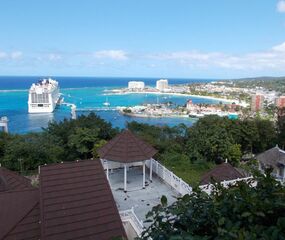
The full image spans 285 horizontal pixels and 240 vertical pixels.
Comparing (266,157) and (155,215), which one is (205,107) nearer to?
(266,157)

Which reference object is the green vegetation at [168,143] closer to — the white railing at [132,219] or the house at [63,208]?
the white railing at [132,219]

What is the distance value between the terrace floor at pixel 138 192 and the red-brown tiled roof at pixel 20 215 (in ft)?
10.9

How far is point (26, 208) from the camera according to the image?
18.1ft

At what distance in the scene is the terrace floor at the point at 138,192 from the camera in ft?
28.4

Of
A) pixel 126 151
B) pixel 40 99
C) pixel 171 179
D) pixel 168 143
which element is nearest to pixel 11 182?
pixel 126 151

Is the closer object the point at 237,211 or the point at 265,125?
the point at 237,211

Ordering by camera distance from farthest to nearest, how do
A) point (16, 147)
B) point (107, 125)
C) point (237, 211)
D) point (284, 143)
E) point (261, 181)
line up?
point (284, 143) < point (107, 125) < point (16, 147) < point (261, 181) < point (237, 211)

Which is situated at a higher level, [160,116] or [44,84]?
[44,84]

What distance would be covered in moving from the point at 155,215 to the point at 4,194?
4.35m

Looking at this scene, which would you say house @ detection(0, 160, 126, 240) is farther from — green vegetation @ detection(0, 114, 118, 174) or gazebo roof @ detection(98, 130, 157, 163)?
green vegetation @ detection(0, 114, 118, 174)

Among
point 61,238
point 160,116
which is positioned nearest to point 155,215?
point 61,238

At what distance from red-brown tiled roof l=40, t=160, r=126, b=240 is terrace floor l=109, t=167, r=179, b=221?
2391mm

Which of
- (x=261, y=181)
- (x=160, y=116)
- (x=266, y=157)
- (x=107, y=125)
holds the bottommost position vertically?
(x=160, y=116)

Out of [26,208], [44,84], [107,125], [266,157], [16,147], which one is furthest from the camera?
[44,84]
